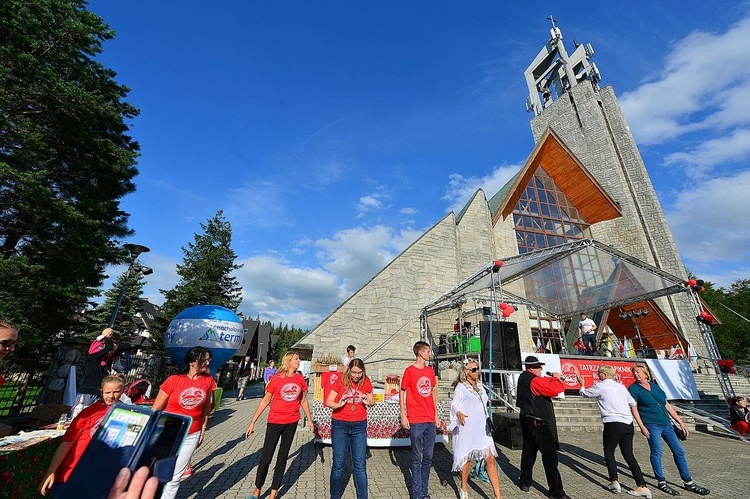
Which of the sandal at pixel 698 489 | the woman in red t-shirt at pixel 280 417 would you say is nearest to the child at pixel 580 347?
the sandal at pixel 698 489

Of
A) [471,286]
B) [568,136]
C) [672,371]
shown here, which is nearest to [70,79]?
[471,286]

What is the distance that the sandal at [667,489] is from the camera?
438 centimetres

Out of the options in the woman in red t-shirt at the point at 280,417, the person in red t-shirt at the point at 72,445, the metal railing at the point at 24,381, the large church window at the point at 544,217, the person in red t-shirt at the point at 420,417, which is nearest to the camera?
the person in red t-shirt at the point at 72,445

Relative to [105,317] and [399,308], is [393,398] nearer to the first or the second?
[399,308]

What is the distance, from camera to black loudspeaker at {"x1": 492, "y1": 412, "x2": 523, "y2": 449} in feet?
21.5

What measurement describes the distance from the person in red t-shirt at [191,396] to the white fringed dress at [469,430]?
305cm

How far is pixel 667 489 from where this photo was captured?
173 inches

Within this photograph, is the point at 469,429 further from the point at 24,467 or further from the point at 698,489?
the point at 24,467

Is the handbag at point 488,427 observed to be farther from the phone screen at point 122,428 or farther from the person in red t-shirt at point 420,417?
the phone screen at point 122,428

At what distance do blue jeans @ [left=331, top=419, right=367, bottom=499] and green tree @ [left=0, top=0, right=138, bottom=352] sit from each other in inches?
444

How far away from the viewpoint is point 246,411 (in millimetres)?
11383

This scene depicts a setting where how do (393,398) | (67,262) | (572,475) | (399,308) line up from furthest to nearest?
(399,308) → (67,262) → (393,398) → (572,475)

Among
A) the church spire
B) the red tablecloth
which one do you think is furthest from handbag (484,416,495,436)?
the church spire

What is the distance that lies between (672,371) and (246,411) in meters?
16.0
